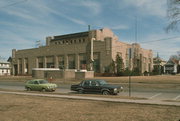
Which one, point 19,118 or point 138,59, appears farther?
point 138,59

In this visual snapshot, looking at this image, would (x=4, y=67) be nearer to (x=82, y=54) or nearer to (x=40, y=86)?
(x=82, y=54)

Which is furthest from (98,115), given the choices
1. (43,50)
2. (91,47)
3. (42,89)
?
(43,50)

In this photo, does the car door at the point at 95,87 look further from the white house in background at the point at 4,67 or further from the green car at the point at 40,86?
the white house in background at the point at 4,67

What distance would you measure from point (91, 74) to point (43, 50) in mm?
37199

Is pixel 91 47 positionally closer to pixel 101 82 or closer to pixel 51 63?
pixel 51 63

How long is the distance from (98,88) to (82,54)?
5387cm

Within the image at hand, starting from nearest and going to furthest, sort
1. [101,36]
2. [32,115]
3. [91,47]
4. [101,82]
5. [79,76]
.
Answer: [32,115]
[101,82]
[79,76]
[91,47]
[101,36]

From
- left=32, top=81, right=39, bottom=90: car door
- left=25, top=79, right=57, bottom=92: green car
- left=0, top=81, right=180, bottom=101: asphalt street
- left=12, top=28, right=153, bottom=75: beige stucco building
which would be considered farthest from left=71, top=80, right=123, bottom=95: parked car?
left=12, top=28, right=153, bottom=75: beige stucco building

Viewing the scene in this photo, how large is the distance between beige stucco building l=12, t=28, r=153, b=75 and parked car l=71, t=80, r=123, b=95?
3814cm

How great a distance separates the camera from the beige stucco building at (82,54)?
2687 inches

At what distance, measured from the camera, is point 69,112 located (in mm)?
9719

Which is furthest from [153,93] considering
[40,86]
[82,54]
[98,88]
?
[82,54]

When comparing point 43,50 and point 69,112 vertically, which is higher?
point 43,50

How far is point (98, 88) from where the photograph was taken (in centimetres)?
1920
